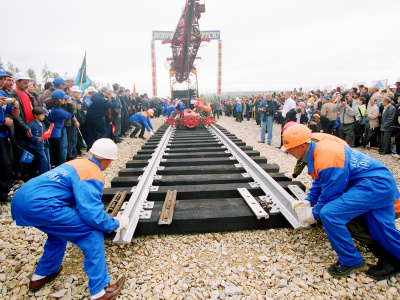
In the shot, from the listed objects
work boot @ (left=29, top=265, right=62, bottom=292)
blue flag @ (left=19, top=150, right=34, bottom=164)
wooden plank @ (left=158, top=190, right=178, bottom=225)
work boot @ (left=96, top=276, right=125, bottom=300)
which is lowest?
work boot @ (left=29, top=265, right=62, bottom=292)

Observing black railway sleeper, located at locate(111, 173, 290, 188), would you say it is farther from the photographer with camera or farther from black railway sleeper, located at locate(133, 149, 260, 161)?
the photographer with camera

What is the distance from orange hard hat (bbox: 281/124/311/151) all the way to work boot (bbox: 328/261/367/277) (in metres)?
1.12

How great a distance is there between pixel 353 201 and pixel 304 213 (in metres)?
0.52

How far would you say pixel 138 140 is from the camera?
29.2 feet

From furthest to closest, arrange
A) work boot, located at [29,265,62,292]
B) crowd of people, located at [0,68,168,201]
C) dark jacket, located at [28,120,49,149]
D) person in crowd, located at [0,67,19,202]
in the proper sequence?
dark jacket, located at [28,120,49,149]
crowd of people, located at [0,68,168,201]
person in crowd, located at [0,67,19,202]
work boot, located at [29,265,62,292]

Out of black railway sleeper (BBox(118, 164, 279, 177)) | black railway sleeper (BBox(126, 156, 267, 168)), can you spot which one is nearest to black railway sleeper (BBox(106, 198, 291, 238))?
black railway sleeper (BBox(118, 164, 279, 177))

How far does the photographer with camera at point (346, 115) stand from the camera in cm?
718

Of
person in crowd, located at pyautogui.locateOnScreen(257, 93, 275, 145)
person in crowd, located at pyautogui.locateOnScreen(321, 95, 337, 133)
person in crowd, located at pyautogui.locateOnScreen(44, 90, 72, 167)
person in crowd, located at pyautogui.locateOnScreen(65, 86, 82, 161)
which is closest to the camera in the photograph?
person in crowd, located at pyautogui.locateOnScreen(44, 90, 72, 167)

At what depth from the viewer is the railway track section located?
2646 millimetres

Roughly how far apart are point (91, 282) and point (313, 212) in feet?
6.73

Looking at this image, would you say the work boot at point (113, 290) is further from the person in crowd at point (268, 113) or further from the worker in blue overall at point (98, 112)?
the person in crowd at point (268, 113)

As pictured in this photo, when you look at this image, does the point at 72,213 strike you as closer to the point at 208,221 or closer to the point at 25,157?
the point at 208,221

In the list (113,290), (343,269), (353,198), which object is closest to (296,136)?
(353,198)

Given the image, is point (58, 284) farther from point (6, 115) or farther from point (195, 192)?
point (6, 115)
